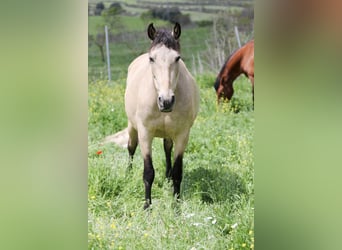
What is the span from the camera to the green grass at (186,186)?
2277mm

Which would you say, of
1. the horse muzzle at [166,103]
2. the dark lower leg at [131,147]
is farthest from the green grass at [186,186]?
the horse muzzle at [166,103]

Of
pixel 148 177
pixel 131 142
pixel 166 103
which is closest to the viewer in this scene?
pixel 166 103

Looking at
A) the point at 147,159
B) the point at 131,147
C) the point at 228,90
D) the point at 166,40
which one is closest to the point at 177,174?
the point at 147,159

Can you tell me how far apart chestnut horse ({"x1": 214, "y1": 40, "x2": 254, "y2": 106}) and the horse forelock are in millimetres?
381

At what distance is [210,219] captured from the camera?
91.4 inches

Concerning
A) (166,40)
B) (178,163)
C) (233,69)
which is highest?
(166,40)

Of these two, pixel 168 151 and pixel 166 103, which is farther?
pixel 168 151

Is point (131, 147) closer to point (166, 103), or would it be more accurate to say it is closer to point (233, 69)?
point (166, 103)

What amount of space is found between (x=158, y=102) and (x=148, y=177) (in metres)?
0.40

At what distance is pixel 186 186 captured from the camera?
98.2 inches

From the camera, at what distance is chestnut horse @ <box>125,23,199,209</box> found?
2.25m

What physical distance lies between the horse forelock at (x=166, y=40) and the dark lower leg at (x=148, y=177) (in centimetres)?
55
